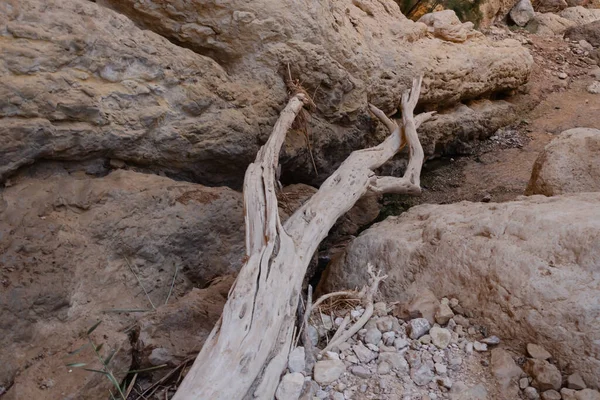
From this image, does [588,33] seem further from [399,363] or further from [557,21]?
[399,363]

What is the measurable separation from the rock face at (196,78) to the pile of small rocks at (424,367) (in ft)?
5.54

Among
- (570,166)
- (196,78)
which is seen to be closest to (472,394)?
(570,166)

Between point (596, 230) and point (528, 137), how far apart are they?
436 cm

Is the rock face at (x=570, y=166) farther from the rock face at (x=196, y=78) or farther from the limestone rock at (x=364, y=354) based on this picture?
the limestone rock at (x=364, y=354)

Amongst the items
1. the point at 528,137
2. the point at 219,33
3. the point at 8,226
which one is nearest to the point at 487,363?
the point at 8,226

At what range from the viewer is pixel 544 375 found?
2.06 m

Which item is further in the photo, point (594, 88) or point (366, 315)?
point (594, 88)

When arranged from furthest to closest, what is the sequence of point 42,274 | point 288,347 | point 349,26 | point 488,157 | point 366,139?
point 488,157, point 366,139, point 349,26, point 42,274, point 288,347

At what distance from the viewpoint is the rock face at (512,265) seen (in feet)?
7.16

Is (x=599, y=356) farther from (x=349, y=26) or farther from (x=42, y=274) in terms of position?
(x=349, y=26)

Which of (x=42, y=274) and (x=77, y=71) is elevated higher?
(x=77, y=71)

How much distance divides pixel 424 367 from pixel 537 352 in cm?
50

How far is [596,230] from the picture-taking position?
7.77ft

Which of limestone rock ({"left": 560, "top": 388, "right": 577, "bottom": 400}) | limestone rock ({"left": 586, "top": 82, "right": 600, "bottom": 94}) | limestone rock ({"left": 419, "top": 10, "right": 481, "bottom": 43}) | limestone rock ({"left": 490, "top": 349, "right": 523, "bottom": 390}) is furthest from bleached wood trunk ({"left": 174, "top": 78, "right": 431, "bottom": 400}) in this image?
limestone rock ({"left": 586, "top": 82, "right": 600, "bottom": 94})
